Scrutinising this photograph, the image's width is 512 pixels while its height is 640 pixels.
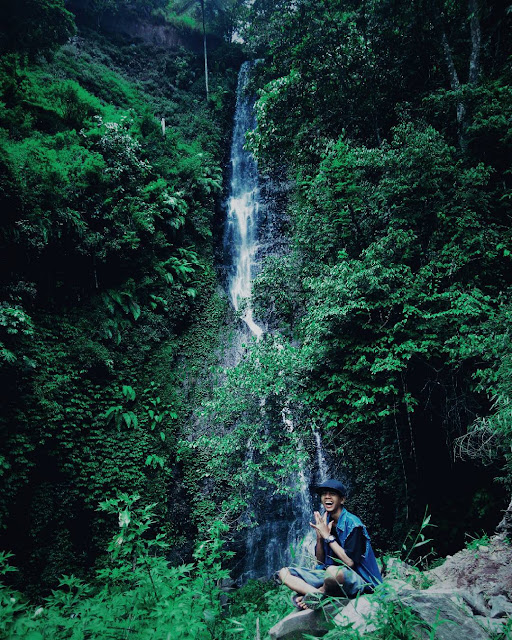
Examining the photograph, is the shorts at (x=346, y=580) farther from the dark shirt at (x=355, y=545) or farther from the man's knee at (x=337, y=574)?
the dark shirt at (x=355, y=545)

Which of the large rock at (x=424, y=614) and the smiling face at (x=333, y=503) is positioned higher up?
the smiling face at (x=333, y=503)

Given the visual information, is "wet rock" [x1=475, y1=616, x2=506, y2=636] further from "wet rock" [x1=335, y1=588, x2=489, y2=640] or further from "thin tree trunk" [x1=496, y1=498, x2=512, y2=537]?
"thin tree trunk" [x1=496, y1=498, x2=512, y2=537]

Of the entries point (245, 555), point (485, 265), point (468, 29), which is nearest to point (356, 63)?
point (468, 29)

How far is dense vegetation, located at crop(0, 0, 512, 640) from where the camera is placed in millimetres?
6738

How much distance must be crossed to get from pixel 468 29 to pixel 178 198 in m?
9.50

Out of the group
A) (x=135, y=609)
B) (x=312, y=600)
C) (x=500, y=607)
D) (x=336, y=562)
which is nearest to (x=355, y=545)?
(x=336, y=562)

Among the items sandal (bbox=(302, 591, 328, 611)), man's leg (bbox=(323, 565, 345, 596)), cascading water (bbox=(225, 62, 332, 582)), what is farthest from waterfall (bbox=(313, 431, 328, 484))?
man's leg (bbox=(323, 565, 345, 596))

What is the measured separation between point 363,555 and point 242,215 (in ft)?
48.1

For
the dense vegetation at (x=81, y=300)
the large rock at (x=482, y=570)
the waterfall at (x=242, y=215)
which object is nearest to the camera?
→ the large rock at (x=482, y=570)

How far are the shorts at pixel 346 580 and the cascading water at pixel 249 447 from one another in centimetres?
28

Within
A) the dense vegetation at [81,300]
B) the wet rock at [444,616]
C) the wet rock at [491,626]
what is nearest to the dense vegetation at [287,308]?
the dense vegetation at [81,300]

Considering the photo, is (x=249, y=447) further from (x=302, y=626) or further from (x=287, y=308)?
(x=302, y=626)

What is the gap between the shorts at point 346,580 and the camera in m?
2.58

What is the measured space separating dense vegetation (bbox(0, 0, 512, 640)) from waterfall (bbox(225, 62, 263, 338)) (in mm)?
1613
